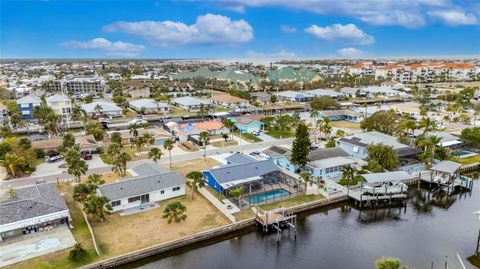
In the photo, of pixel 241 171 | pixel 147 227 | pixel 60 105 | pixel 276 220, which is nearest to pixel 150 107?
pixel 60 105

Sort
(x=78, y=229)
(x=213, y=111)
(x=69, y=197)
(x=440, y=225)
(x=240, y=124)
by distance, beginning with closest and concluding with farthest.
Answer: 1. (x=78, y=229)
2. (x=440, y=225)
3. (x=69, y=197)
4. (x=240, y=124)
5. (x=213, y=111)

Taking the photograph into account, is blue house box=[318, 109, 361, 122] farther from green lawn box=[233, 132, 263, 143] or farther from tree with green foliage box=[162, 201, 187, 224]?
tree with green foliage box=[162, 201, 187, 224]

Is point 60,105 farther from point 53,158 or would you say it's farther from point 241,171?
point 241,171

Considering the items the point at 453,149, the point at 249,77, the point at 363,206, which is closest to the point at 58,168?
the point at 363,206

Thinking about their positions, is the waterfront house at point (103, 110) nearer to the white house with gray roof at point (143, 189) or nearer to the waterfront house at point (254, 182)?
the white house with gray roof at point (143, 189)

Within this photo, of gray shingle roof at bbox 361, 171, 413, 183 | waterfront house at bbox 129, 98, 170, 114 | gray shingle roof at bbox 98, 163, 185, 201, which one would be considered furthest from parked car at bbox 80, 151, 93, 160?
gray shingle roof at bbox 361, 171, 413, 183

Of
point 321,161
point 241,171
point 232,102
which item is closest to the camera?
point 241,171

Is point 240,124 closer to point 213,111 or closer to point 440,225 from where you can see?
point 213,111
